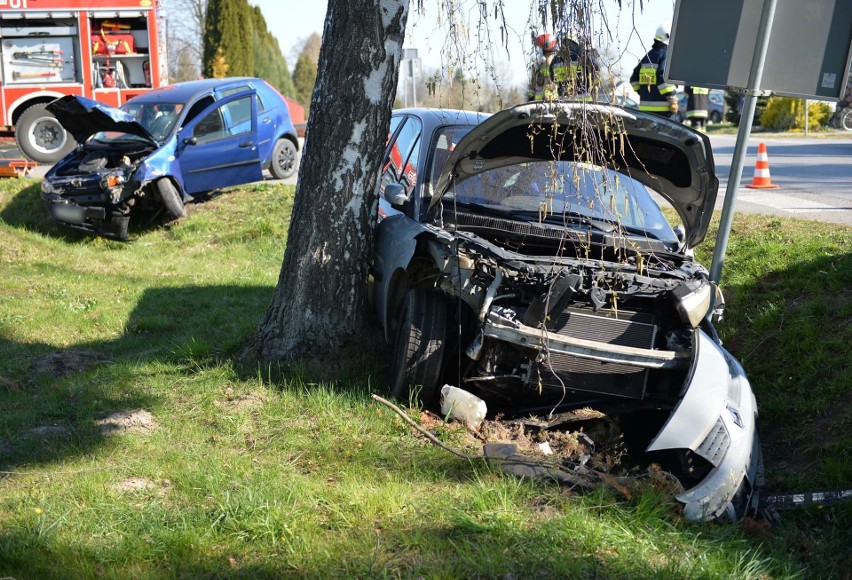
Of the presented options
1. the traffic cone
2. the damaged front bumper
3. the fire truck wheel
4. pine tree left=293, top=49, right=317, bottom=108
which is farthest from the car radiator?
pine tree left=293, top=49, right=317, bottom=108

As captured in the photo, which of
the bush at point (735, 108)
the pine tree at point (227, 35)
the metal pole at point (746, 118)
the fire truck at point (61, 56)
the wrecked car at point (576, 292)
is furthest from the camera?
the pine tree at point (227, 35)

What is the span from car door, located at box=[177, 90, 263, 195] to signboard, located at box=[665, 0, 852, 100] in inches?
308

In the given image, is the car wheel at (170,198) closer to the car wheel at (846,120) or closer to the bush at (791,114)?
the bush at (791,114)

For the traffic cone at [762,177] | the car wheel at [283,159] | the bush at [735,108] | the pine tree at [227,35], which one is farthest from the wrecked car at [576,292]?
the pine tree at [227,35]

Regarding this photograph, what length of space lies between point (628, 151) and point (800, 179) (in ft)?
24.9

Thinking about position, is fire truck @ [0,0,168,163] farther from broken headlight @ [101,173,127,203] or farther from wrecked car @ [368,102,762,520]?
wrecked car @ [368,102,762,520]

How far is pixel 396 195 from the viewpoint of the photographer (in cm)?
562

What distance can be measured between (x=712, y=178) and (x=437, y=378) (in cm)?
210

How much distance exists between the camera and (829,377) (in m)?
5.33

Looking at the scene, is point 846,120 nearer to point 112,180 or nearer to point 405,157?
point 112,180

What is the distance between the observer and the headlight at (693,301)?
4.33m

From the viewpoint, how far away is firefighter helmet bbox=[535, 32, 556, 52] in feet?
13.2

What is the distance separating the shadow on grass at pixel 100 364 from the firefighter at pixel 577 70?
2.91 metres

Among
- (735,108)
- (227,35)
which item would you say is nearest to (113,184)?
(227,35)
